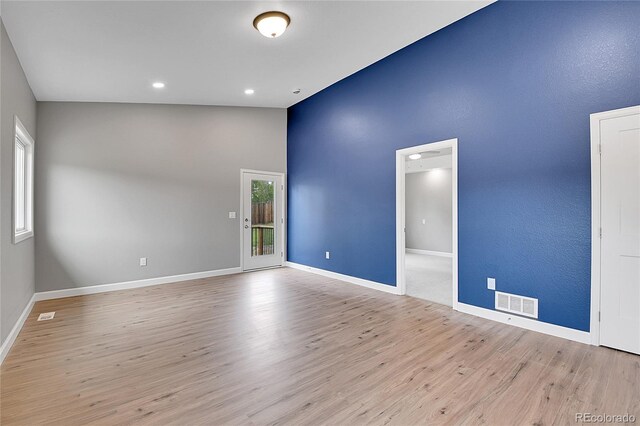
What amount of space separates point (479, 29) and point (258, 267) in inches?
203

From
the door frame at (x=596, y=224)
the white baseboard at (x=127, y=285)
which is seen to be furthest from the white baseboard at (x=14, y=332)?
the door frame at (x=596, y=224)

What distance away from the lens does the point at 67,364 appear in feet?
8.32

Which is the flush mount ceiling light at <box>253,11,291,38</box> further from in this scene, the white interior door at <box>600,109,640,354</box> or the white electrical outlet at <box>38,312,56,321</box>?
the white electrical outlet at <box>38,312,56,321</box>

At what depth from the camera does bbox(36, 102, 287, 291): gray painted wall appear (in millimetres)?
4527

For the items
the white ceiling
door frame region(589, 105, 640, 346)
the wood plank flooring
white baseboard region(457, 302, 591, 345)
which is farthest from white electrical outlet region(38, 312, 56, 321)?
door frame region(589, 105, 640, 346)

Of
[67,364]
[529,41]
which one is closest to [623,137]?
[529,41]

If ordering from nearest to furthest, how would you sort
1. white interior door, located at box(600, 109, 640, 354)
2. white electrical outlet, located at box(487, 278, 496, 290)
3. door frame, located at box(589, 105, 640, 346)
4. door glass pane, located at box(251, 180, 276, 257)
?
white interior door, located at box(600, 109, 640, 354), door frame, located at box(589, 105, 640, 346), white electrical outlet, located at box(487, 278, 496, 290), door glass pane, located at box(251, 180, 276, 257)

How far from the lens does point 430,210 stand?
885cm

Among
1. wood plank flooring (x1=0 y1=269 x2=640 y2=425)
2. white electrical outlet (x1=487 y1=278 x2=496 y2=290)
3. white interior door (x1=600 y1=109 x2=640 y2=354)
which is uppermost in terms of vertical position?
white interior door (x1=600 y1=109 x2=640 y2=354)

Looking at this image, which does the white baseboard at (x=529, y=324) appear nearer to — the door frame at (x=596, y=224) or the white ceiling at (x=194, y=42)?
the door frame at (x=596, y=224)

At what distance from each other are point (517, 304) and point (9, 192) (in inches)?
201

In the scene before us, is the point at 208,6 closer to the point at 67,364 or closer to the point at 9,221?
the point at 9,221

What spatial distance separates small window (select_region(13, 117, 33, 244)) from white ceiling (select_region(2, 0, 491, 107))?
30.9 inches

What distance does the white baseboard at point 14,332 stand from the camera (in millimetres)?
2653
